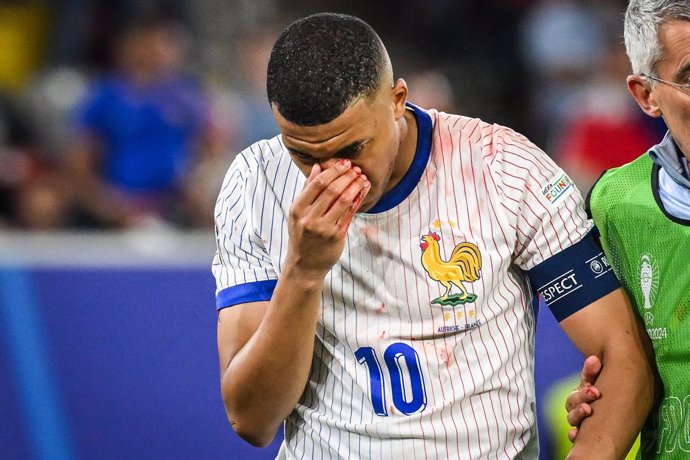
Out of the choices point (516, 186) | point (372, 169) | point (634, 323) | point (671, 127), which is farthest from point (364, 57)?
point (634, 323)

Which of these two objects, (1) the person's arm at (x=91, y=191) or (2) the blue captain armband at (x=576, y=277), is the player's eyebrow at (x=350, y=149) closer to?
(2) the blue captain armband at (x=576, y=277)

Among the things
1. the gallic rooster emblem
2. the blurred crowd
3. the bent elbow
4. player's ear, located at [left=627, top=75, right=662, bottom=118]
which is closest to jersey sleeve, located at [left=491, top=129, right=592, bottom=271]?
the gallic rooster emblem

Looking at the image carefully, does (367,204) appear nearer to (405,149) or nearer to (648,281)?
(405,149)

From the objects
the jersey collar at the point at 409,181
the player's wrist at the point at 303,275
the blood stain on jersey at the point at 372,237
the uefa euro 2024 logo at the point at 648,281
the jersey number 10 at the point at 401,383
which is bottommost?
the jersey number 10 at the point at 401,383

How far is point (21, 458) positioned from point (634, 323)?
304cm

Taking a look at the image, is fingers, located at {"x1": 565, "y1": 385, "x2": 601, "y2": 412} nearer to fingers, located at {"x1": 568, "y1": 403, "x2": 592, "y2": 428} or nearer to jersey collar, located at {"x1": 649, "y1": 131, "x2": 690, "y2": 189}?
fingers, located at {"x1": 568, "y1": 403, "x2": 592, "y2": 428}

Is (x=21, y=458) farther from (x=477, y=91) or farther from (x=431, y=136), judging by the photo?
(x=477, y=91)

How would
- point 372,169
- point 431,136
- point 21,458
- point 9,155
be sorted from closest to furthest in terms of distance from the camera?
1. point 372,169
2. point 431,136
3. point 21,458
4. point 9,155

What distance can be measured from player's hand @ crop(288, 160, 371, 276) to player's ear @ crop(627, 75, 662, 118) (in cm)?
65

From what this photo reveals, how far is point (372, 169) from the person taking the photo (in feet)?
7.94

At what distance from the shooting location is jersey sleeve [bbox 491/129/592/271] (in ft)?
8.36

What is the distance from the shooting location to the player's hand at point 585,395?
2512mm

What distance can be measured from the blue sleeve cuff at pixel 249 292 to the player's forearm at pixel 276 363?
5.0 inches

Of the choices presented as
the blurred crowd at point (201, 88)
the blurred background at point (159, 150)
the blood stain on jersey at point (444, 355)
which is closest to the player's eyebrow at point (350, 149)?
the blood stain on jersey at point (444, 355)
